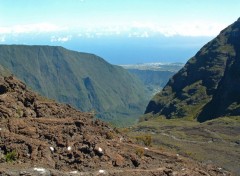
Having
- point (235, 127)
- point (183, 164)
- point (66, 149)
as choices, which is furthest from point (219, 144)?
point (66, 149)

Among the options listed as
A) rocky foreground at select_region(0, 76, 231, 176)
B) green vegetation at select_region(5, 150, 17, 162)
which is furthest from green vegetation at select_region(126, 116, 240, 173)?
green vegetation at select_region(5, 150, 17, 162)

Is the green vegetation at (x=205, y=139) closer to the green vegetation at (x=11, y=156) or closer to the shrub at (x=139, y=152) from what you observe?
the shrub at (x=139, y=152)

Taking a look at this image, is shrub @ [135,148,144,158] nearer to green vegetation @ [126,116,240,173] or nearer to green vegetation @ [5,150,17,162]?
green vegetation @ [5,150,17,162]

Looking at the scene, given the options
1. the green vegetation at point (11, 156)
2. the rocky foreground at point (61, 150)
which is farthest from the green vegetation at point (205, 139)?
the green vegetation at point (11, 156)

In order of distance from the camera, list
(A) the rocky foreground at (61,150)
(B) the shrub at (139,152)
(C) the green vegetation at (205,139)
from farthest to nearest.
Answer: (C) the green vegetation at (205,139), (B) the shrub at (139,152), (A) the rocky foreground at (61,150)

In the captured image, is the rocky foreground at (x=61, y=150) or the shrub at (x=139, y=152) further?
the shrub at (x=139, y=152)

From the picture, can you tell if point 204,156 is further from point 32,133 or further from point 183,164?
point 32,133

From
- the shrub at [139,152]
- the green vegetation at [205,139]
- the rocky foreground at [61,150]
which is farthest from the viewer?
the green vegetation at [205,139]

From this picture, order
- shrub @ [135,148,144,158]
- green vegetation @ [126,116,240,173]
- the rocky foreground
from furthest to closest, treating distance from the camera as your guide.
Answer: green vegetation @ [126,116,240,173], shrub @ [135,148,144,158], the rocky foreground
